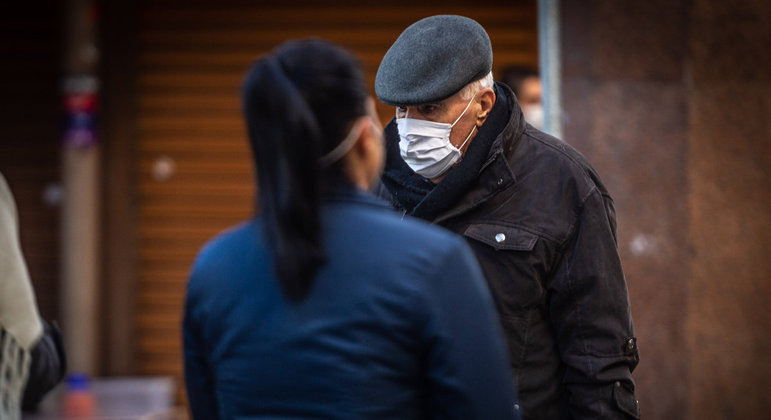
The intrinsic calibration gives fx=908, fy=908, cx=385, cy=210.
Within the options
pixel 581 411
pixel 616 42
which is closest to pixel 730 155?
pixel 616 42

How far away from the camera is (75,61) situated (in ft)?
19.9

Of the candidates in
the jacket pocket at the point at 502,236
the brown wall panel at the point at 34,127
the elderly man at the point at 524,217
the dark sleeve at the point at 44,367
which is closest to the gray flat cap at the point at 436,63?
the elderly man at the point at 524,217

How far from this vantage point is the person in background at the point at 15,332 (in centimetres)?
275

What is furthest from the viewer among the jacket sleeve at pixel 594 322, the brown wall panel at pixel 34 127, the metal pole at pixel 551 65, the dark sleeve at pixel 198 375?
the brown wall panel at pixel 34 127

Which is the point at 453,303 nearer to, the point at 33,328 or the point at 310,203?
the point at 310,203

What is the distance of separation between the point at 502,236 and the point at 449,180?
0.72 feet

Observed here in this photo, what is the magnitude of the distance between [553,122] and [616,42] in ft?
2.32

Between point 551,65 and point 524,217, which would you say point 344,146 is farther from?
point 551,65

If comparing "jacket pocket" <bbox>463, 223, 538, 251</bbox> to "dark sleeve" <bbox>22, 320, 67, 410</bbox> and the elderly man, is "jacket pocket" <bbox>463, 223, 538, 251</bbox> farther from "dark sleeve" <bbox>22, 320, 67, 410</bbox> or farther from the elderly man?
"dark sleeve" <bbox>22, 320, 67, 410</bbox>

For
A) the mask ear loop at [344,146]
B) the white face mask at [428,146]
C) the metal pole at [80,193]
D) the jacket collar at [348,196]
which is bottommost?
the metal pole at [80,193]

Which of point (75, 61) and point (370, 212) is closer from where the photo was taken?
point (370, 212)

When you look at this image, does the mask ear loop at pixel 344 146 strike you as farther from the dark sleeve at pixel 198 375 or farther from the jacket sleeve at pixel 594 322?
the jacket sleeve at pixel 594 322

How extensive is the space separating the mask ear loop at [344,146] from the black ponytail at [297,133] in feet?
0.03

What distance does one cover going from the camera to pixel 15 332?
109 inches
